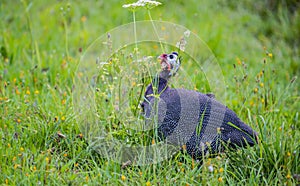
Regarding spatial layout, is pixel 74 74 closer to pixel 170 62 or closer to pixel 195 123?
pixel 170 62

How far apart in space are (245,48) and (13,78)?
2500 millimetres

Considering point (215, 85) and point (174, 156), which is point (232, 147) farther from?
point (215, 85)

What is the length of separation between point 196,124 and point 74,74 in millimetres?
1474

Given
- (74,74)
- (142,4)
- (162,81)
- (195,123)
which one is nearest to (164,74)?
(162,81)

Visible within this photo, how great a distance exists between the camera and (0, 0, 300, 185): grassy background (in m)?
3.01

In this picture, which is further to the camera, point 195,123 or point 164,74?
point 164,74

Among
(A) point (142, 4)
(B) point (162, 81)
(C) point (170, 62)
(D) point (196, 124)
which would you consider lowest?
(D) point (196, 124)

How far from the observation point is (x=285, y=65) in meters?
5.10

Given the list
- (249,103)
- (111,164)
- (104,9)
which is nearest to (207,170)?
(111,164)

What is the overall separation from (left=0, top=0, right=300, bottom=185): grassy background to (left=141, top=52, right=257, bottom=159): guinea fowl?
0.08m

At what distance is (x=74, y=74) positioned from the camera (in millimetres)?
4234

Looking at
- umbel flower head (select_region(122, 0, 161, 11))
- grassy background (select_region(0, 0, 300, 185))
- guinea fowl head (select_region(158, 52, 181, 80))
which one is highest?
→ umbel flower head (select_region(122, 0, 161, 11))

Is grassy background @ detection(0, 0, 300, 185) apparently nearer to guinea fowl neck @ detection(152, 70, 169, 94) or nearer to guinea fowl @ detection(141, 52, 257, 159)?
guinea fowl @ detection(141, 52, 257, 159)

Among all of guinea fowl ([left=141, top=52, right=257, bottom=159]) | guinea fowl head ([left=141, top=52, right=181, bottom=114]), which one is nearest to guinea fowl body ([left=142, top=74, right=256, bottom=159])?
guinea fowl ([left=141, top=52, right=257, bottom=159])
